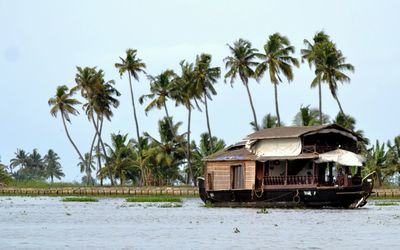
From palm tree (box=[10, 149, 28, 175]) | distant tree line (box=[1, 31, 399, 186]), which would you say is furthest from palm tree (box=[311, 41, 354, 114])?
palm tree (box=[10, 149, 28, 175])

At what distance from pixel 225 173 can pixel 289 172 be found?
4.10m

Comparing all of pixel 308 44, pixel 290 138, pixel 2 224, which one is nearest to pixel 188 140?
pixel 308 44

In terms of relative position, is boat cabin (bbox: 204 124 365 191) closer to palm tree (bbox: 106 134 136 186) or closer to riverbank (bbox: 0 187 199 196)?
riverbank (bbox: 0 187 199 196)

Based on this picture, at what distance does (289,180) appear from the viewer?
52688 mm

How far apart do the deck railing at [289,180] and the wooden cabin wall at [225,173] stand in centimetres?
111

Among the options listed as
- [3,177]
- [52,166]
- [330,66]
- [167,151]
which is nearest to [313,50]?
[330,66]

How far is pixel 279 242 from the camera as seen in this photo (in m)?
30.1

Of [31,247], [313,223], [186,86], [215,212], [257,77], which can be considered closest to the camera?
[31,247]

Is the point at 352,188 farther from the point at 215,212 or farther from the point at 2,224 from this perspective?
the point at 2,224

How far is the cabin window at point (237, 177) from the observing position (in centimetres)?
5519

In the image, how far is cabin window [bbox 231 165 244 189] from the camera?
55188 millimetres

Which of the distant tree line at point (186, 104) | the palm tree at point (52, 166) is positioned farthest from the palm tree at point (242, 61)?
the palm tree at point (52, 166)

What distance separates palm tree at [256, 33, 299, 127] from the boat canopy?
1017 inches

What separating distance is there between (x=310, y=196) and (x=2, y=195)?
47337 mm
